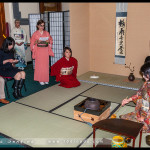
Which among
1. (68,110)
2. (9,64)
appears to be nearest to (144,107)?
(68,110)

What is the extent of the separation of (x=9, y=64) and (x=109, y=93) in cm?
225

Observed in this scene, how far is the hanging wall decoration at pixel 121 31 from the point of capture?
5.24 metres

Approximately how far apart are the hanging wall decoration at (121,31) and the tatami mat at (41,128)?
123 inches

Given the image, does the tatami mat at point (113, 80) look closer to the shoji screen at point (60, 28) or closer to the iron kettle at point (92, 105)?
the shoji screen at point (60, 28)

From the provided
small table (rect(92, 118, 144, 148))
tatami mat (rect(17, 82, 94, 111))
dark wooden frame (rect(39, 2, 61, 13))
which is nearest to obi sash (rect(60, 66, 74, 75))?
tatami mat (rect(17, 82, 94, 111))

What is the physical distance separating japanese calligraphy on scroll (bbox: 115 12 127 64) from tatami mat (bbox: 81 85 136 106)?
4.48 feet

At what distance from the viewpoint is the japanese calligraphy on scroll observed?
17.3 ft

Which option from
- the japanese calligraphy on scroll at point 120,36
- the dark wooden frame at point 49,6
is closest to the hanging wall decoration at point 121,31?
the japanese calligraphy on scroll at point 120,36

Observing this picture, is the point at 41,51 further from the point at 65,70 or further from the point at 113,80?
the point at 113,80

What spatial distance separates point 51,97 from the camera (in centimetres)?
396

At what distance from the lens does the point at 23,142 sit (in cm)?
246

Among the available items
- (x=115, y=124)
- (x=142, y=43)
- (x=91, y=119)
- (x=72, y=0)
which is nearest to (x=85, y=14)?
(x=72, y=0)

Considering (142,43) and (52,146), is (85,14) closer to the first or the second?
(142,43)

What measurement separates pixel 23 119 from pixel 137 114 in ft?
5.68
